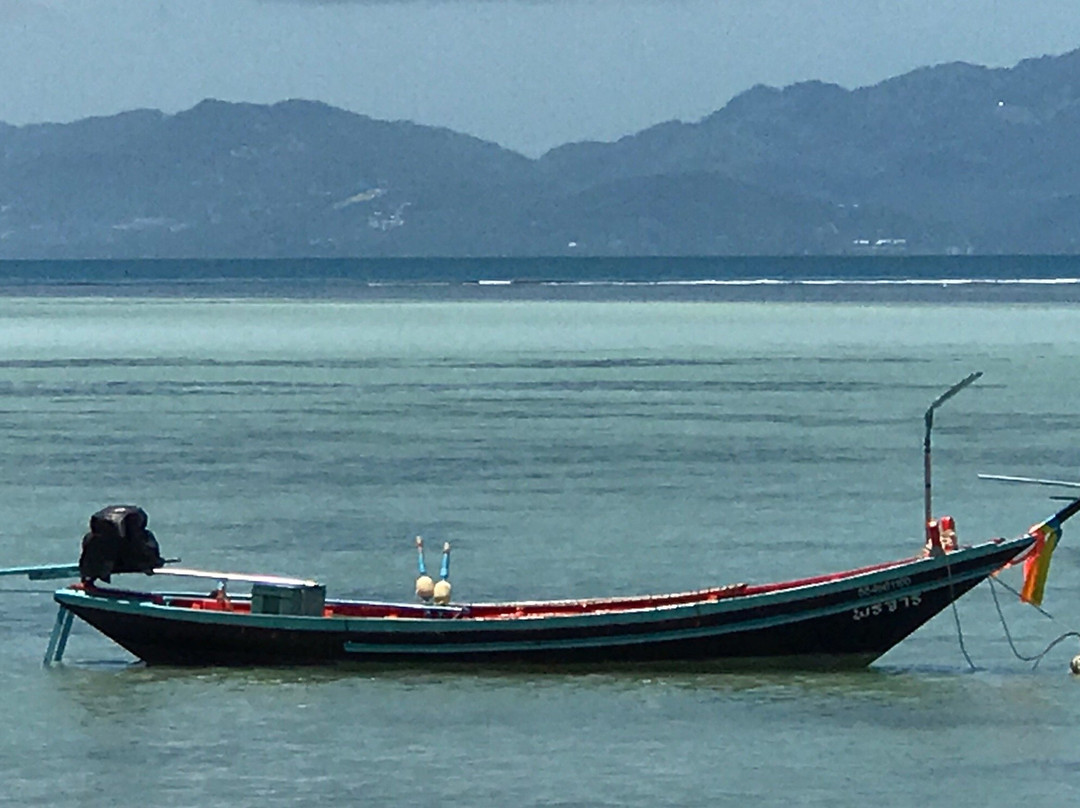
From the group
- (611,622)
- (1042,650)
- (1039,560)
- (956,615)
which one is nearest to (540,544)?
(956,615)

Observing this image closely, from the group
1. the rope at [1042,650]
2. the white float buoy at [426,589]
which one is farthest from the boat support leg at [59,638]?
the rope at [1042,650]

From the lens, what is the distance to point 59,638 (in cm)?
3142

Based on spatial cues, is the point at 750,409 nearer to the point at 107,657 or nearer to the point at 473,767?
the point at 107,657

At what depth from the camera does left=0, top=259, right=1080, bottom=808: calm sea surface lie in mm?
25641

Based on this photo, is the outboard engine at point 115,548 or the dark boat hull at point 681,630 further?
the outboard engine at point 115,548

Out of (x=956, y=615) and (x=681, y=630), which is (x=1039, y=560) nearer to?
(x=956, y=615)

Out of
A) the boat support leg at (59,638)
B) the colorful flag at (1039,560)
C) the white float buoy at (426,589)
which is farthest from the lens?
the boat support leg at (59,638)

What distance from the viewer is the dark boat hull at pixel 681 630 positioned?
1160 inches

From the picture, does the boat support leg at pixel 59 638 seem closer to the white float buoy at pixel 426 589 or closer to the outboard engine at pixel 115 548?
the outboard engine at pixel 115 548

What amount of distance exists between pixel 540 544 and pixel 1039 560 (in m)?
12.4

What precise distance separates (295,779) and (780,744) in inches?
203

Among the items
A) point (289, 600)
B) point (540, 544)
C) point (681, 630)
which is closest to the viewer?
point (681, 630)

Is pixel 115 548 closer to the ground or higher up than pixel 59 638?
higher up

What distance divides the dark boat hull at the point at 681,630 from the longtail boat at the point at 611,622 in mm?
12
